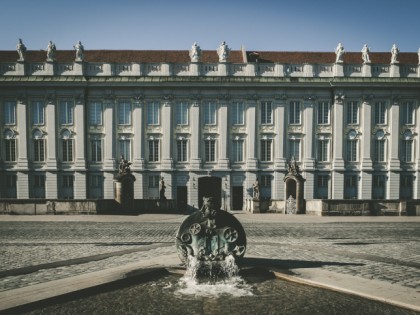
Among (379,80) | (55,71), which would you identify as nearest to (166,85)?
(55,71)

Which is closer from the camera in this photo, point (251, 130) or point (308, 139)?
point (251, 130)

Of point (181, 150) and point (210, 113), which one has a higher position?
point (210, 113)

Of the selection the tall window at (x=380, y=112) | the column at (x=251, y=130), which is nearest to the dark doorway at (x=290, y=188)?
the column at (x=251, y=130)

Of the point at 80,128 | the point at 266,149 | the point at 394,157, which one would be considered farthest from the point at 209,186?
the point at 394,157

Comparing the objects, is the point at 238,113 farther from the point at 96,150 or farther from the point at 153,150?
the point at 96,150

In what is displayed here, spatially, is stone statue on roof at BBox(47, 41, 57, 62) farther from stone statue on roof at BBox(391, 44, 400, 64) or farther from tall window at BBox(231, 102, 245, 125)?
stone statue on roof at BBox(391, 44, 400, 64)

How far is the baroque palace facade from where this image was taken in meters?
38.2

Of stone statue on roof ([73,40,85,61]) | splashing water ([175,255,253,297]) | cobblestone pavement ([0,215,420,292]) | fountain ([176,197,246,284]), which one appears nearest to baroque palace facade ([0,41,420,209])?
stone statue on roof ([73,40,85,61])

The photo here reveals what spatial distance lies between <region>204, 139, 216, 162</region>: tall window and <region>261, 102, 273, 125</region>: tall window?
5.27m

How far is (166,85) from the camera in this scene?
38.1m

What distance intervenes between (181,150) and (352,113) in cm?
1702

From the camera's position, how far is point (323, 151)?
39312mm

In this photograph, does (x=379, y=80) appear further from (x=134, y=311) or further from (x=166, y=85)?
(x=134, y=311)

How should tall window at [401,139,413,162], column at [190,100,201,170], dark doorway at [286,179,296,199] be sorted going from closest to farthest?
dark doorway at [286,179,296,199] → column at [190,100,201,170] → tall window at [401,139,413,162]
